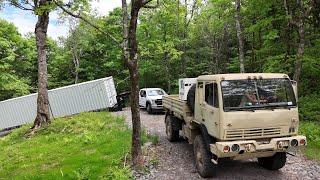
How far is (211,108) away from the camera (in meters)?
9.88

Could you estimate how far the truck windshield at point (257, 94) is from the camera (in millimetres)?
9438

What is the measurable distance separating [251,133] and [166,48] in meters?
26.3

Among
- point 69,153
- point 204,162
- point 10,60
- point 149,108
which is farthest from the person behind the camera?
point 10,60

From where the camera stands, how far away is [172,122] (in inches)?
577

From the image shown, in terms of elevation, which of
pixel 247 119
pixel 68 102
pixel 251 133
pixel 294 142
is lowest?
pixel 68 102

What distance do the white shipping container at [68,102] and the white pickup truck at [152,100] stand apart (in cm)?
318

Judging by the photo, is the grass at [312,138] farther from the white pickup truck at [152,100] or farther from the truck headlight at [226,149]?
the white pickup truck at [152,100]

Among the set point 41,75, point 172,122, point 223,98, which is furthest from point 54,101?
point 223,98

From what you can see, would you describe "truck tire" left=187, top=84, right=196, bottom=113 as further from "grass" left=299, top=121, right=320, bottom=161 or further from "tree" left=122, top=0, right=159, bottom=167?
"grass" left=299, top=121, right=320, bottom=161

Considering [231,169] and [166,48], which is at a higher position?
[166,48]

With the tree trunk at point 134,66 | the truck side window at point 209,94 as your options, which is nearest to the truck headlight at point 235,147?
the truck side window at point 209,94

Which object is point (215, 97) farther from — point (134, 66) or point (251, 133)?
point (134, 66)

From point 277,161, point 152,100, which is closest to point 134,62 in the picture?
point 277,161

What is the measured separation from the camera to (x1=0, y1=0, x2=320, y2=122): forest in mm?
25984
